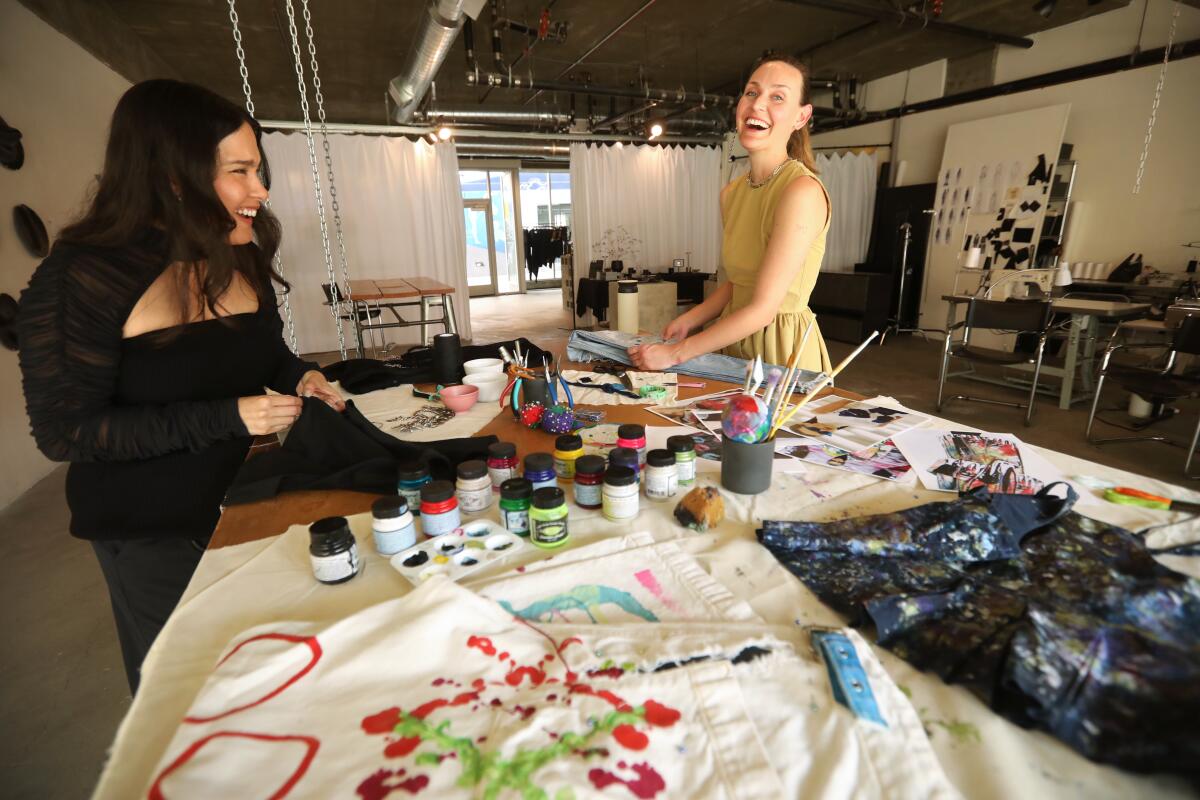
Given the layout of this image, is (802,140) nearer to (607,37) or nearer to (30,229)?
(30,229)

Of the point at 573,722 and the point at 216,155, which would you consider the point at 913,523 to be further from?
the point at 216,155

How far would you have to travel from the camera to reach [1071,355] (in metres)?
4.12

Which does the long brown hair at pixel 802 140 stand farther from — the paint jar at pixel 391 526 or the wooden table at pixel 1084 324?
the wooden table at pixel 1084 324

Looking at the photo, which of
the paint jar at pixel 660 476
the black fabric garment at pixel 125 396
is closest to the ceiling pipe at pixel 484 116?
the black fabric garment at pixel 125 396

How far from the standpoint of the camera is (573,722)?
0.51 m

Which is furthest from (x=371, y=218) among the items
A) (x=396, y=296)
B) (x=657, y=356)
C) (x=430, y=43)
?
(x=657, y=356)

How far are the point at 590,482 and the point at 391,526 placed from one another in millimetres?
318

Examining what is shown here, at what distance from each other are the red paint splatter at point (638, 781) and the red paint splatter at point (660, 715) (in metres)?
0.05

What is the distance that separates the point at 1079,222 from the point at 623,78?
5.32m

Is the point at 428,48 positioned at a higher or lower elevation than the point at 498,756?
higher

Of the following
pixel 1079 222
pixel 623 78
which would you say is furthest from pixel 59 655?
pixel 1079 222

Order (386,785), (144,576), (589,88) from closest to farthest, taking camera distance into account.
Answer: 1. (386,785)
2. (144,576)
3. (589,88)

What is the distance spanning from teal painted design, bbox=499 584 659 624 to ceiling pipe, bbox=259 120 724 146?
723cm

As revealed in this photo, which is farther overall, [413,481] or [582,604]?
[413,481]
